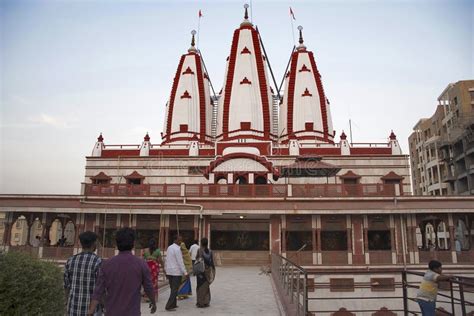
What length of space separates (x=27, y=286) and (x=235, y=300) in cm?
675

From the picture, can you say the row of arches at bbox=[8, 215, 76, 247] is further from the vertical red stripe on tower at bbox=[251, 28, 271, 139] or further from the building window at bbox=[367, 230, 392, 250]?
the building window at bbox=[367, 230, 392, 250]

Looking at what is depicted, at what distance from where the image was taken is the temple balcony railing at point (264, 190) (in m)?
23.4

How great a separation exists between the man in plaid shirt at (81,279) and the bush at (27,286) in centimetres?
44

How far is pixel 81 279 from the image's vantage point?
17.1 ft

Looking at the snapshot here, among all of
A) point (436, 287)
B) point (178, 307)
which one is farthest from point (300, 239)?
point (436, 287)

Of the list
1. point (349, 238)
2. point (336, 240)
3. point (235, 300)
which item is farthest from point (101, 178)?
point (235, 300)

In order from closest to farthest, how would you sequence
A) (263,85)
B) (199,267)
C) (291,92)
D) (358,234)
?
(199,267) → (358,234) → (263,85) → (291,92)

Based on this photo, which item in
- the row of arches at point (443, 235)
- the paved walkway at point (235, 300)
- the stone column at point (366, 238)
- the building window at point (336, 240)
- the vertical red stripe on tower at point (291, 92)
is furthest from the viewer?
the vertical red stripe on tower at point (291, 92)

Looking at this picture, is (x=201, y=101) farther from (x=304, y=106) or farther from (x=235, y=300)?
(x=235, y=300)

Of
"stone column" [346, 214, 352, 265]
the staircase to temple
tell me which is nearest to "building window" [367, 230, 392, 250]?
"stone column" [346, 214, 352, 265]

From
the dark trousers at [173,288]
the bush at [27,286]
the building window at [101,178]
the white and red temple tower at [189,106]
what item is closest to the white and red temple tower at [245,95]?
the white and red temple tower at [189,106]

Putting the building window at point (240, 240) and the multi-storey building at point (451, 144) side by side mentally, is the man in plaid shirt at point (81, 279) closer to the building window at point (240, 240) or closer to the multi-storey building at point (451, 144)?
the building window at point (240, 240)

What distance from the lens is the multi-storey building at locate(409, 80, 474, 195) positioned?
43469 mm

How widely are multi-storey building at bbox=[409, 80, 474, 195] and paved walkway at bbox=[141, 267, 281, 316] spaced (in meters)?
37.3
